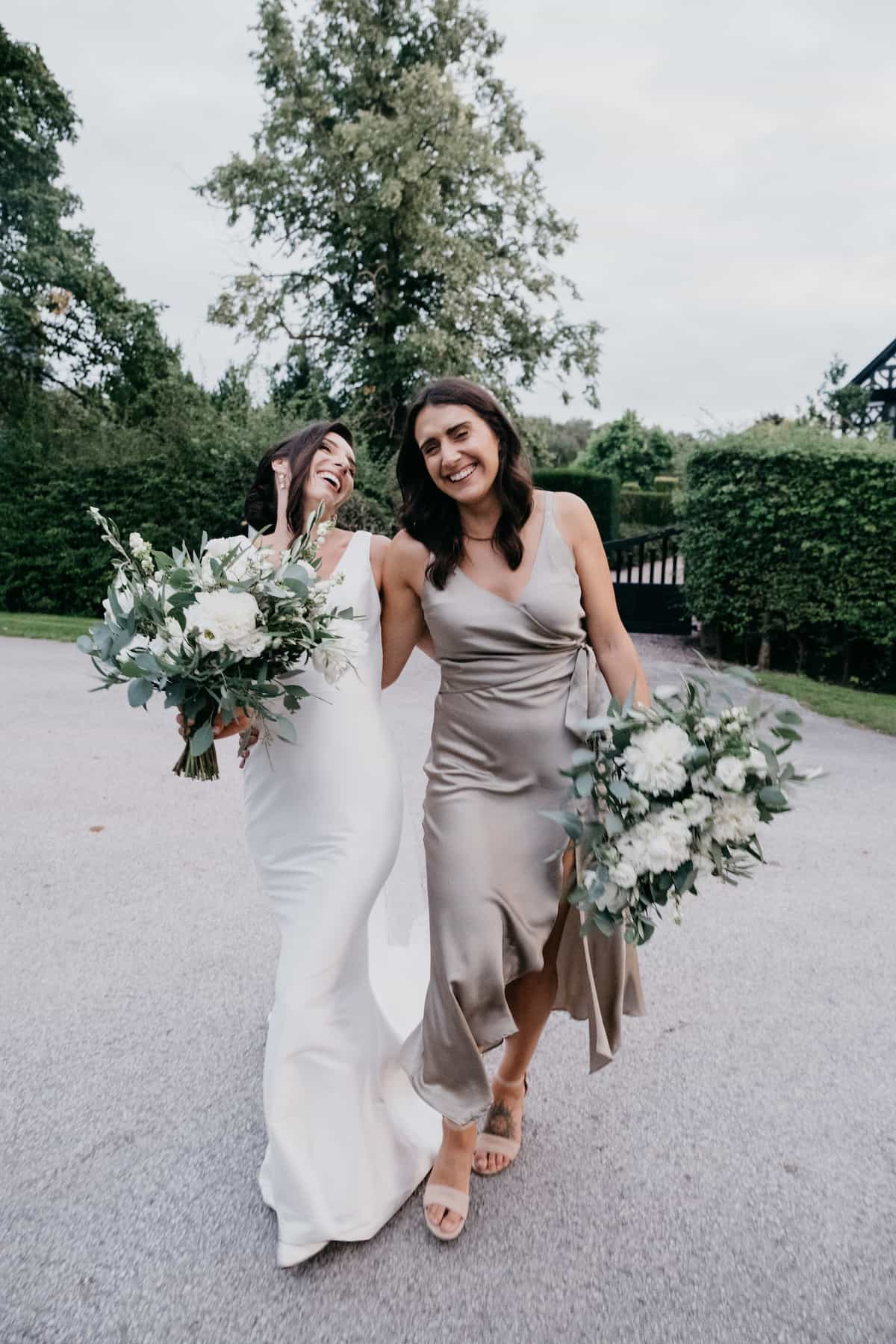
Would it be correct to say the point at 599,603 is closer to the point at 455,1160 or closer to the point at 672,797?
the point at 672,797

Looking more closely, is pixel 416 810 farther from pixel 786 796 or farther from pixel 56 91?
pixel 56 91

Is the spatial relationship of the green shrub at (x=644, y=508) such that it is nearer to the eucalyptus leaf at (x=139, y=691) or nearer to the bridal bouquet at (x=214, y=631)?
the bridal bouquet at (x=214, y=631)

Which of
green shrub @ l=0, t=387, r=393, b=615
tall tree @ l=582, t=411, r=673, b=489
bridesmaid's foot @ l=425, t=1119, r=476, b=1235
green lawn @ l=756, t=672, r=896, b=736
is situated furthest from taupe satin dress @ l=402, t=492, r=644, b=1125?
tall tree @ l=582, t=411, r=673, b=489

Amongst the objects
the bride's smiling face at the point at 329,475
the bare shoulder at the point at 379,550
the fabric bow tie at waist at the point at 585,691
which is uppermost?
the bride's smiling face at the point at 329,475

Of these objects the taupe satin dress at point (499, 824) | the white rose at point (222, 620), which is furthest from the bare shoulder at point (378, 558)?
the white rose at point (222, 620)

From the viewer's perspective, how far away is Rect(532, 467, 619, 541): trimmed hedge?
22.8 m

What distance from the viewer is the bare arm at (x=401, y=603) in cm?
298

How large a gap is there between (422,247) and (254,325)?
409 cm

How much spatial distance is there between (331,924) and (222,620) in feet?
3.02

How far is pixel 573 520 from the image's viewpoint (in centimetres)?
297

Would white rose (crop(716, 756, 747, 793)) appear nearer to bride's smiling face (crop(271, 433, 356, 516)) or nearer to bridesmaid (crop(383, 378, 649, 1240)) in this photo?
bridesmaid (crop(383, 378, 649, 1240))

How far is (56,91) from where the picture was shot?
22.4m

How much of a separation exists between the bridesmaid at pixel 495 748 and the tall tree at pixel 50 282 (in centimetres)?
2102

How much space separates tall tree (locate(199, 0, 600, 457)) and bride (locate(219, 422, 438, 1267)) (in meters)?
17.2
